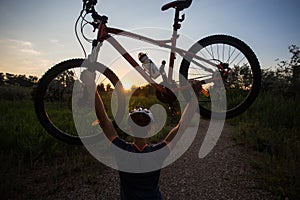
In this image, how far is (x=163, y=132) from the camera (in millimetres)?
6359

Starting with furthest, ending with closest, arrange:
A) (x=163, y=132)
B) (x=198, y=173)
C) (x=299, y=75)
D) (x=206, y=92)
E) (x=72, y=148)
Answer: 1. (x=299, y=75)
2. (x=163, y=132)
3. (x=72, y=148)
4. (x=198, y=173)
5. (x=206, y=92)

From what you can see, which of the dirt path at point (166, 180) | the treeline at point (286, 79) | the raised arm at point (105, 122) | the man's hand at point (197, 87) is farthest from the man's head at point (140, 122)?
the treeline at point (286, 79)

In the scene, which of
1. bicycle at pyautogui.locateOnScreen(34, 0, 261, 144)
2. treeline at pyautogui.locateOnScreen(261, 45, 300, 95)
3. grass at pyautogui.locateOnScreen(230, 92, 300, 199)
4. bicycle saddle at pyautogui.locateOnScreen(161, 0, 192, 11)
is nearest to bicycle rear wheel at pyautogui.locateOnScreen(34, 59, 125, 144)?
bicycle at pyautogui.locateOnScreen(34, 0, 261, 144)

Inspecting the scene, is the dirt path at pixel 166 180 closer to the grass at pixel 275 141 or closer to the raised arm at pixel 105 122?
the grass at pixel 275 141

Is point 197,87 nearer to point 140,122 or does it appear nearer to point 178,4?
point 140,122

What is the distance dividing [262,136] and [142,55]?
13.9 ft

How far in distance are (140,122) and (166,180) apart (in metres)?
2.61

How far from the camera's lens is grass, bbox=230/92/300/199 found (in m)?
3.89

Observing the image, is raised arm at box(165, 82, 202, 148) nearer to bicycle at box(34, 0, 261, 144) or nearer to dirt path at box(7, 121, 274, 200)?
bicycle at box(34, 0, 261, 144)

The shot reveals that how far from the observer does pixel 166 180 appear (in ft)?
14.1

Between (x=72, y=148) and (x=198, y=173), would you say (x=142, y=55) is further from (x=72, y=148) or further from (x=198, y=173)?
(x=72, y=148)

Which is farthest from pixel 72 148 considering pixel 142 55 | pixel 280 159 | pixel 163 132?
pixel 280 159

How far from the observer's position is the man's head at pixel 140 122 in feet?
6.79

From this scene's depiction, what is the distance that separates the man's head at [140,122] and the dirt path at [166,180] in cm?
217
